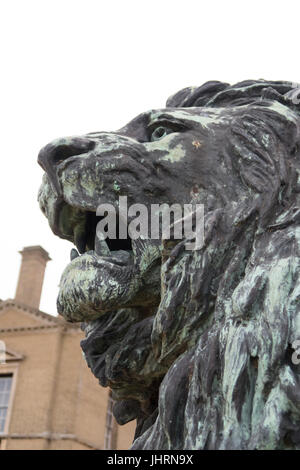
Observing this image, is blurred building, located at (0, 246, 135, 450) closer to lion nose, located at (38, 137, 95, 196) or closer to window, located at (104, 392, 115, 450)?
window, located at (104, 392, 115, 450)

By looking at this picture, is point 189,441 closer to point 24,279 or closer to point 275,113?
point 275,113

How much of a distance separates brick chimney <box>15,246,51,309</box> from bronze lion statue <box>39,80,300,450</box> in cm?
2121

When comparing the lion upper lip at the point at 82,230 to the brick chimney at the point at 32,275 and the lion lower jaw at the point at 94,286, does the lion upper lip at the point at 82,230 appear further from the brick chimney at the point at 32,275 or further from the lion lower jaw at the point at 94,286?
the brick chimney at the point at 32,275

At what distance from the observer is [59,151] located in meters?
1.78

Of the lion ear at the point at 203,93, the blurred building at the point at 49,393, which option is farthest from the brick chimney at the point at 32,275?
the lion ear at the point at 203,93

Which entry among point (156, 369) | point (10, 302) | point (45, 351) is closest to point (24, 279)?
point (10, 302)

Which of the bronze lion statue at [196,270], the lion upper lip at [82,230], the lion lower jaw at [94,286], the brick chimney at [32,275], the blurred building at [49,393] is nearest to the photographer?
the bronze lion statue at [196,270]

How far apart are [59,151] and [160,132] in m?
0.29

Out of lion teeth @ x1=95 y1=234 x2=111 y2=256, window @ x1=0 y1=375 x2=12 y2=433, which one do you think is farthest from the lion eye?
window @ x1=0 y1=375 x2=12 y2=433

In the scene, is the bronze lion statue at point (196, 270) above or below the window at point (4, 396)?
below

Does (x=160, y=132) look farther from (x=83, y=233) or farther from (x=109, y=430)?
(x=109, y=430)

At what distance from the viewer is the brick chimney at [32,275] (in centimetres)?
2297

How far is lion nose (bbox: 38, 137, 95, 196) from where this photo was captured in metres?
1.77

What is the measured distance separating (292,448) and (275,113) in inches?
34.6
